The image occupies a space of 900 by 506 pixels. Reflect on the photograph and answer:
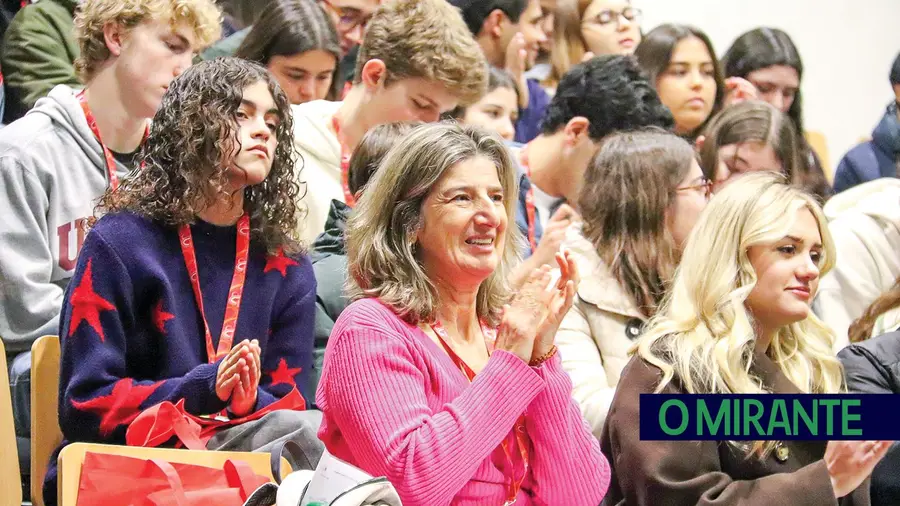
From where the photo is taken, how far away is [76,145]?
304cm

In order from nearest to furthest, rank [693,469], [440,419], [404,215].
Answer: [440,419] < [404,215] < [693,469]

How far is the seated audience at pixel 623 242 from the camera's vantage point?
3104 millimetres

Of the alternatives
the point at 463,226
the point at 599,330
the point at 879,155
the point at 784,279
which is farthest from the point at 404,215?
the point at 879,155

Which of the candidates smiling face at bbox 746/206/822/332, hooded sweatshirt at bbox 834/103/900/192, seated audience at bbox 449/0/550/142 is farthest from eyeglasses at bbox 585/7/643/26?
smiling face at bbox 746/206/822/332

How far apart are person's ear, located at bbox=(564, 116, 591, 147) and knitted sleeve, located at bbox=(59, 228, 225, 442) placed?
183 cm

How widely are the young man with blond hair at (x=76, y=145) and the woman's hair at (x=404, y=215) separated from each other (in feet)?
3.02

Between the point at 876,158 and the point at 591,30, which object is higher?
the point at 591,30

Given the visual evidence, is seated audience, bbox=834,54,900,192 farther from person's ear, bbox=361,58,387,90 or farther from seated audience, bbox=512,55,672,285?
person's ear, bbox=361,58,387,90

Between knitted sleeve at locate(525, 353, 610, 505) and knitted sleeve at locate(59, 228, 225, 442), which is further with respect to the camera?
knitted sleeve at locate(59, 228, 225, 442)

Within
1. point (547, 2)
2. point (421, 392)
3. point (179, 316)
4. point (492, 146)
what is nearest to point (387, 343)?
Result: point (421, 392)

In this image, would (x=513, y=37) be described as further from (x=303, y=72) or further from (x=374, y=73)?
(x=374, y=73)

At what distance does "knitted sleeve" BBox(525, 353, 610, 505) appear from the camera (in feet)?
7.14

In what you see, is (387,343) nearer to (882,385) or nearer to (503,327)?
(503,327)

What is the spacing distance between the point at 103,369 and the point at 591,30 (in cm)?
315
